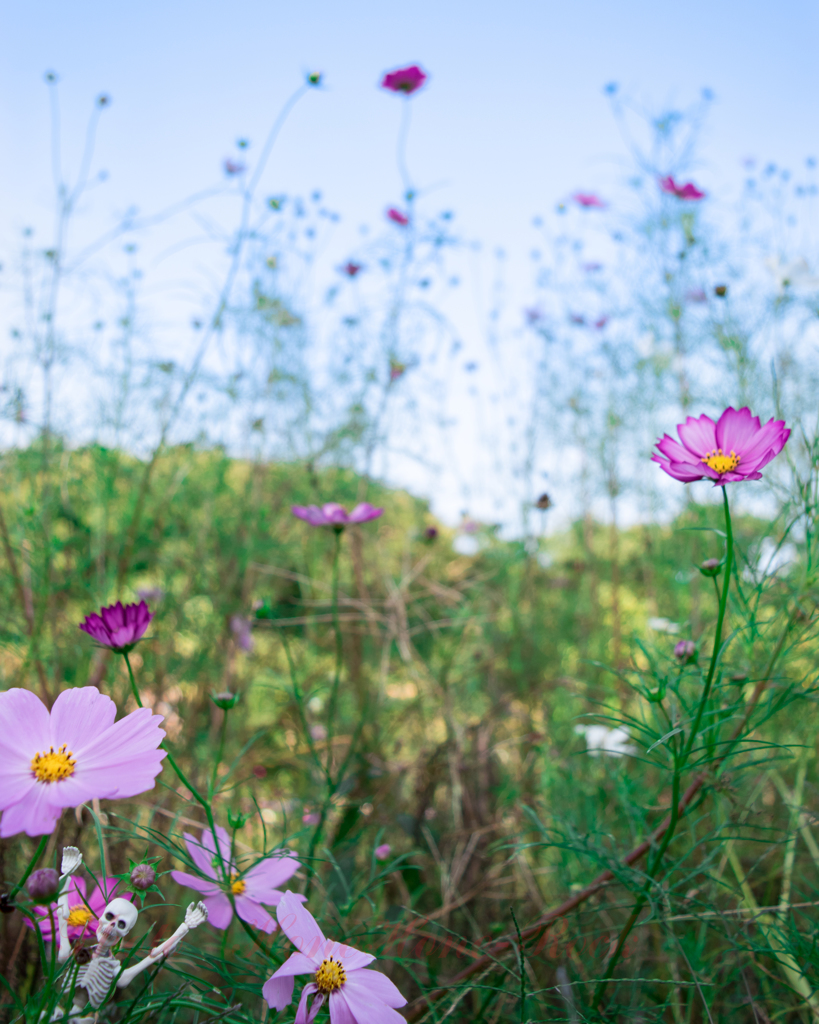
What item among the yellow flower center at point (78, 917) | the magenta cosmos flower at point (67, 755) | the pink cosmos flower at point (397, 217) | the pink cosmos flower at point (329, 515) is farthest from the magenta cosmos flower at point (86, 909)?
the pink cosmos flower at point (397, 217)

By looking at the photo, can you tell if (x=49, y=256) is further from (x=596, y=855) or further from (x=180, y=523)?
(x=596, y=855)

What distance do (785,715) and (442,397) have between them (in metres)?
1.01

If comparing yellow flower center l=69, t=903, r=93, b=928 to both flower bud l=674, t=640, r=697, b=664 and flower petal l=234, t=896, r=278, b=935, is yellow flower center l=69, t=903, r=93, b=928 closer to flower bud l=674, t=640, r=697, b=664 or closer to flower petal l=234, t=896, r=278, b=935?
flower petal l=234, t=896, r=278, b=935

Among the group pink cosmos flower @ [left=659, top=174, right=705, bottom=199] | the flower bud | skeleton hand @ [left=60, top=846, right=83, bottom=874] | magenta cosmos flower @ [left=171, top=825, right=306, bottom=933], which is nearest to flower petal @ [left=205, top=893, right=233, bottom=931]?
magenta cosmos flower @ [left=171, top=825, right=306, bottom=933]

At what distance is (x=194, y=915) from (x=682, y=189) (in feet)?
5.27

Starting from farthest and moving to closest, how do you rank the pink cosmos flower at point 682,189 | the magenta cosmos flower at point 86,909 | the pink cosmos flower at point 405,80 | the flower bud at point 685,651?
the pink cosmos flower at point 682,189 < the pink cosmos flower at point 405,80 < the flower bud at point 685,651 < the magenta cosmos flower at point 86,909

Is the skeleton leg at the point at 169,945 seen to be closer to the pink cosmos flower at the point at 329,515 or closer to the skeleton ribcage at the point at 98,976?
the skeleton ribcage at the point at 98,976

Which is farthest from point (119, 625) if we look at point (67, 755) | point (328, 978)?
point (328, 978)

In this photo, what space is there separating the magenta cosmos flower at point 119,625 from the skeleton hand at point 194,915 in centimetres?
15

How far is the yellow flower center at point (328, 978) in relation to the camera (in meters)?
0.35

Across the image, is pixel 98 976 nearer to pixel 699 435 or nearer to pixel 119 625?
pixel 119 625

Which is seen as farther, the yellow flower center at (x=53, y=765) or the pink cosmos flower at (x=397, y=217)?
the pink cosmos flower at (x=397, y=217)

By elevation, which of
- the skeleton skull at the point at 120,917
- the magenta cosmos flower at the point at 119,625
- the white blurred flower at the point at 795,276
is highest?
the white blurred flower at the point at 795,276

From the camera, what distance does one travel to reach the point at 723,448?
47 cm
